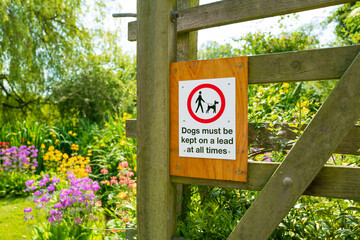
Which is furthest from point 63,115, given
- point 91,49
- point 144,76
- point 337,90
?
point 337,90

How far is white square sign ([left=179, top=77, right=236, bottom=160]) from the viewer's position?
1637 millimetres

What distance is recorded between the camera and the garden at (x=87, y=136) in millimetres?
2275

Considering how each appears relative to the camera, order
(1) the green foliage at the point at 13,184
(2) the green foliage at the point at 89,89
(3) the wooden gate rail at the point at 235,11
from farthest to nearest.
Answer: (2) the green foliage at the point at 89,89
(1) the green foliage at the point at 13,184
(3) the wooden gate rail at the point at 235,11

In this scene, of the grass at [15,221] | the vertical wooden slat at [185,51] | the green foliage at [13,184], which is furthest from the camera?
the green foliage at [13,184]

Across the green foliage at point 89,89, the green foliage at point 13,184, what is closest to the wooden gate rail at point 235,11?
the green foliage at point 13,184

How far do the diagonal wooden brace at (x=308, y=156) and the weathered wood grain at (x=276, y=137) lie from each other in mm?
741

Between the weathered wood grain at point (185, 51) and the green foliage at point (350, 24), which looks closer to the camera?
the weathered wood grain at point (185, 51)

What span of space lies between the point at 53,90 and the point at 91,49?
1630 millimetres

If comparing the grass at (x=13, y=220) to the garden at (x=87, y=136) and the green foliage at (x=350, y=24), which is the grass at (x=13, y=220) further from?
the green foliage at (x=350, y=24)

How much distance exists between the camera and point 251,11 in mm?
1654

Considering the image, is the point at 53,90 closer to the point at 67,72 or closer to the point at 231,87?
the point at 67,72

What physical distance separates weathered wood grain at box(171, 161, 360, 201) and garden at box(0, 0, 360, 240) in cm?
52

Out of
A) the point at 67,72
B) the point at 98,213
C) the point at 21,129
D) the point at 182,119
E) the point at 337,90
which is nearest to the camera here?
the point at 337,90

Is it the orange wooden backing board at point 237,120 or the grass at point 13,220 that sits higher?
the orange wooden backing board at point 237,120
